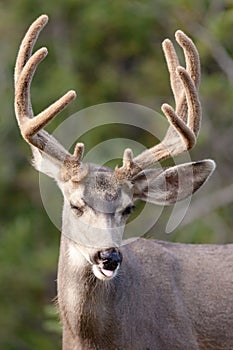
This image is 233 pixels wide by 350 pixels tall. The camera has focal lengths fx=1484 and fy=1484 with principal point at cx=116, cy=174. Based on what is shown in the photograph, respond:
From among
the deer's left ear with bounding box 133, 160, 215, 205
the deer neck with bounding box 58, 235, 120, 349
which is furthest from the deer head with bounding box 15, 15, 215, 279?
the deer neck with bounding box 58, 235, 120, 349

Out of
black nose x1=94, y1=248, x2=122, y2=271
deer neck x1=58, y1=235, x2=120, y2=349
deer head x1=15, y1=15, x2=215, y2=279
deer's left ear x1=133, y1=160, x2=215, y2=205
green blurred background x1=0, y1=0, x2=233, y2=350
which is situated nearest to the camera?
black nose x1=94, y1=248, x2=122, y2=271

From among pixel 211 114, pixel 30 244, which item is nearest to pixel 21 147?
pixel 30 244

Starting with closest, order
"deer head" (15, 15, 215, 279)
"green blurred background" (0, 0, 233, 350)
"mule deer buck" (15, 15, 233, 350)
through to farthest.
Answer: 1. "deer head" (15, 15, 215, 279)
2. "mule deer buck" (15, 15, 233, 350)
3. "green blurred background" (0, 0, 233, 350)

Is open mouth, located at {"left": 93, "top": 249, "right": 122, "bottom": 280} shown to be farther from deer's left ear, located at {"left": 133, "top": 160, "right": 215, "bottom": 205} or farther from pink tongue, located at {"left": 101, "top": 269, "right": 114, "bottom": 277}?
deer's left ear, located at {"left": 133, "top": 160, "right": 215, "bottom": 205}

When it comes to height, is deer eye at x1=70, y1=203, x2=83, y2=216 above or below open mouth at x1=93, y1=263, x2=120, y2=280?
above

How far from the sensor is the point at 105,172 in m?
10.8

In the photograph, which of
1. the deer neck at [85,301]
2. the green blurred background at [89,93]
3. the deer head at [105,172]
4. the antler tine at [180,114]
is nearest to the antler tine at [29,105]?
Result: the deer head at [105,172]

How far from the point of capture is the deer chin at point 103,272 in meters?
10.3

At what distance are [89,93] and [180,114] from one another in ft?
56.0

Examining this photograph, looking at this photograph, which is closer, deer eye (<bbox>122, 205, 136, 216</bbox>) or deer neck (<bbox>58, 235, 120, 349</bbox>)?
deer eye (<bbox>122, 205, 136, 216</bbox>)

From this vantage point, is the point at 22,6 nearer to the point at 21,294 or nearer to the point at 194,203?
the point at 21,294

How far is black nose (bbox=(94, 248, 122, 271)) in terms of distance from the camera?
33.4 feet

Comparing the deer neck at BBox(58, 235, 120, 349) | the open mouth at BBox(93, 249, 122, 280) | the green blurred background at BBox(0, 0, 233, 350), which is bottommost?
the green blurred background at BBox(0, 0, 233, 350)

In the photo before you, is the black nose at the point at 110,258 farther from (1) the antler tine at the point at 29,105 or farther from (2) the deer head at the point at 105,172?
(1) the antler tine at the point at 29,105
